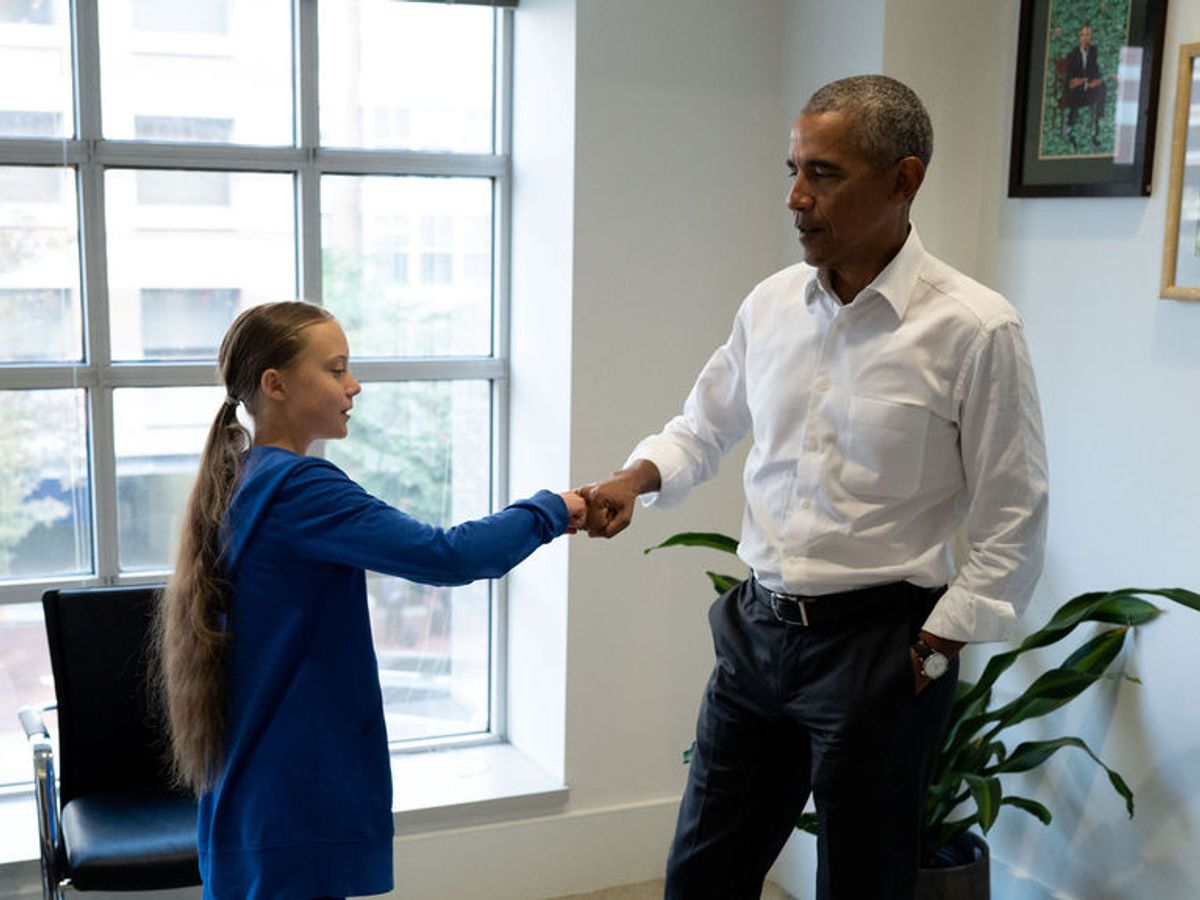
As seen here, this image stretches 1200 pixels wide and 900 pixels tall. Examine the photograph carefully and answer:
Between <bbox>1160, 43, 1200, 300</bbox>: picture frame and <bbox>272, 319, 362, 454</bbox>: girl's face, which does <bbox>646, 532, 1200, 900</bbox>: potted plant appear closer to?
<bbox>1160, 43, 1200, 300</bbox>: picture frame

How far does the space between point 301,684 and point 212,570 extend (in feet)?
0.68

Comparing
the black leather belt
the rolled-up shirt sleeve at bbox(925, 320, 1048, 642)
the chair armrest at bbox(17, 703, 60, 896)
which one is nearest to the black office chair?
the chair armrest at bbox(17, 703, 60, 896)

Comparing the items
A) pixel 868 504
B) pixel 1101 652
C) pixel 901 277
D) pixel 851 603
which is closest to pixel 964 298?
pixel 901 277

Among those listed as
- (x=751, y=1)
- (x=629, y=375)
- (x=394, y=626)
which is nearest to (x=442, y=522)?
(x=394, y=626)

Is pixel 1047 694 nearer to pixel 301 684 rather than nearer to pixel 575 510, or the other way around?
pixel 575 510

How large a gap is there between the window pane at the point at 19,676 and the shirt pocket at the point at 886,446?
2.04 meters

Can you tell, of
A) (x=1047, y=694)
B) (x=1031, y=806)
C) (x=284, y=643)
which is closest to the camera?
(x=284, y=643)

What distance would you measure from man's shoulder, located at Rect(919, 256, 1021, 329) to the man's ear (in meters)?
0.11

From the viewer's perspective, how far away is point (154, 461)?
342cm

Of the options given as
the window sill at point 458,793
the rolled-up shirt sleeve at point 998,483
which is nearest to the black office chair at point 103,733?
the window sill at point 458,793

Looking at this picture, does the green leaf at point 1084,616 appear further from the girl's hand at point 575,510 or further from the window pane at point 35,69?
the window pane at point 35,69

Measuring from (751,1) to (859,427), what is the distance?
5.42 feet

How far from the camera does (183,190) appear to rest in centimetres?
339

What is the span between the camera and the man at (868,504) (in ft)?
7.03
